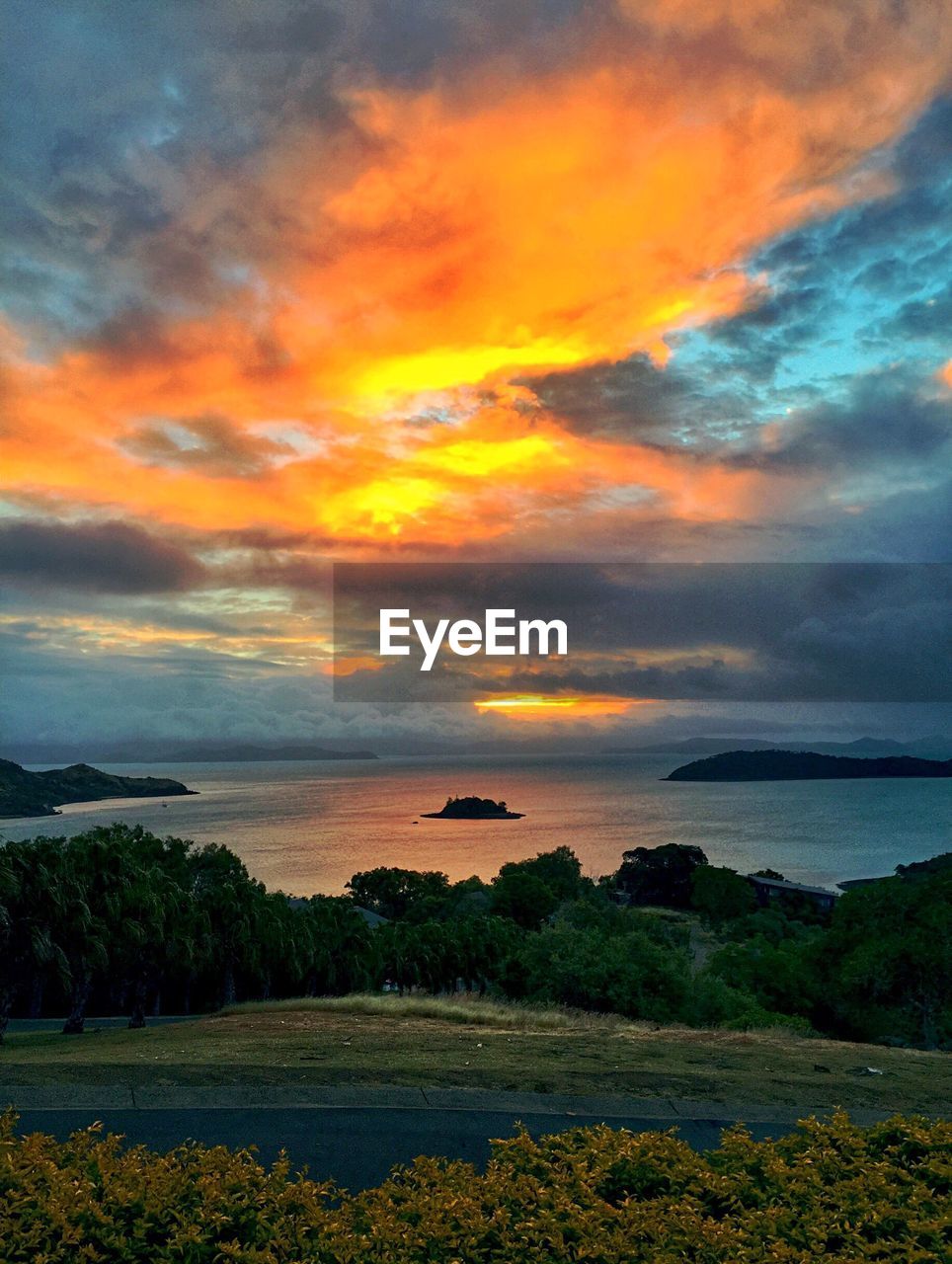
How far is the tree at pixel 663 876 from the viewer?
13100cm

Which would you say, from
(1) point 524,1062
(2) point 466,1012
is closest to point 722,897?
(2) point 466,1012

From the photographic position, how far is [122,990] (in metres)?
48.9

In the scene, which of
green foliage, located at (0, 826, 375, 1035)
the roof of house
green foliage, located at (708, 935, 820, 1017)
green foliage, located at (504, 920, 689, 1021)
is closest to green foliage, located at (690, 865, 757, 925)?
the roof of house

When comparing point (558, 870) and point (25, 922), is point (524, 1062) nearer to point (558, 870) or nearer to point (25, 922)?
point (25, 922)

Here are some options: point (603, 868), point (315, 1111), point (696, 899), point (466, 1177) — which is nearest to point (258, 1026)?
point (315, 1111)

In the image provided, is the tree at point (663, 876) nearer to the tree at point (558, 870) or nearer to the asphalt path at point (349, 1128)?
the tree at point (558, 870)

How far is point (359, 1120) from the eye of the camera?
412 inches

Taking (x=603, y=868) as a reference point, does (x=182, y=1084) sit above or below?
above

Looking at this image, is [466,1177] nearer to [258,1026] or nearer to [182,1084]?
[182,1084]

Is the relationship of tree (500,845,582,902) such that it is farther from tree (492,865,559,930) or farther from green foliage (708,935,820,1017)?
green foliage (708,935,820,1017)

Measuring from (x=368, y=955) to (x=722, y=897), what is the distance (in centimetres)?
6543

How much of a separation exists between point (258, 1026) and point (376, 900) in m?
81.4

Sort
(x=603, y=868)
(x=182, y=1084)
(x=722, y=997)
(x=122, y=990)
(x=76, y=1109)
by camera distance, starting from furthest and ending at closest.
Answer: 1. (x=603, y=868)
2. (x=122, y=990)
3. (x=722, y=997)
4. (x=182, y=1084)
5. (x=76, y=1109)

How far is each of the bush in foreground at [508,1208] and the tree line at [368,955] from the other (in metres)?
23.1
